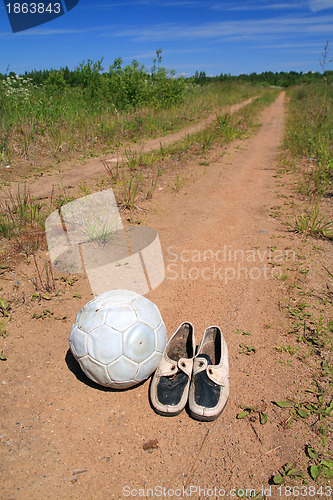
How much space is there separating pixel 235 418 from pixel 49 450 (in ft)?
3.64

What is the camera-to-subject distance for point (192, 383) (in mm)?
2219

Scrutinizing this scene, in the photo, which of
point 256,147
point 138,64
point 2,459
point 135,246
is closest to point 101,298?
point 2,459

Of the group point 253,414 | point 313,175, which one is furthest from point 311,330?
point 313,175

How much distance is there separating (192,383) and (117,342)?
566 millimetres

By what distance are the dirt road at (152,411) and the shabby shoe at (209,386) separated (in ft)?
0.33

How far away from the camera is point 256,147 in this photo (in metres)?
9.59

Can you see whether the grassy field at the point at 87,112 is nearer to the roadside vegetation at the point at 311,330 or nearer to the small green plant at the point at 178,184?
the small green plant at the point at 178,184

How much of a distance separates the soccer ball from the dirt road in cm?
25

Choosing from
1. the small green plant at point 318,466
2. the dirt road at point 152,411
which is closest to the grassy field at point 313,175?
the dirt road at point 152,411

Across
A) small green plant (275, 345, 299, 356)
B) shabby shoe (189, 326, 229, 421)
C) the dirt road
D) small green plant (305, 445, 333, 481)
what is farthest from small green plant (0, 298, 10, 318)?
small green plant (305, 445, 333, 481)

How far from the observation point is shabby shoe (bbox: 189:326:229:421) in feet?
6.87

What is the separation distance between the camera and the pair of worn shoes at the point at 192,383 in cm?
211

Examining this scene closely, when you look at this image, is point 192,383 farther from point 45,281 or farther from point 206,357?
point 45,281

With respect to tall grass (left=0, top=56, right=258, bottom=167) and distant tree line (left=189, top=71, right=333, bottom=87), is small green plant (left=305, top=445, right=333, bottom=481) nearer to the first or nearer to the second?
tall grass (left=0, top=56, right=258, bottom=167)
